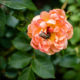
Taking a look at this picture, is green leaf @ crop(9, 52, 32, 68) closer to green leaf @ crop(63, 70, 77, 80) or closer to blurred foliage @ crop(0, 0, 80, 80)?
blurred foliage @ crop(0, 0, 80, 80)

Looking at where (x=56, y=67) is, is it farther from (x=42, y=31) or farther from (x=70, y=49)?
(x=42, y=31)

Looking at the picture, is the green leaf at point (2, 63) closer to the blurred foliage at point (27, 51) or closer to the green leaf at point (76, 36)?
the blurred foliage at point (27, 51)

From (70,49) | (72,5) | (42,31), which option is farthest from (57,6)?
(42,31)

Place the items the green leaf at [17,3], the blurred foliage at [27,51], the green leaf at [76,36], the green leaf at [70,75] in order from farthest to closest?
1. the green leaf at [70,75]
2. the green leaf at [76,36]
3. the blurred foliage at [27,51]
4. the green leaf at [17,3]

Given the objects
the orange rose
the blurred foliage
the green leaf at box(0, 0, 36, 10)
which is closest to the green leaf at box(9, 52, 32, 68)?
the blurred foliage

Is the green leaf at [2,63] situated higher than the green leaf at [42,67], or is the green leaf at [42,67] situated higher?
the green leaf at [42,67]

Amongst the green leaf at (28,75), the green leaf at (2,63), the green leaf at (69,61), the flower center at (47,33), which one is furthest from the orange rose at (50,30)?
the green leaf at (2,63)

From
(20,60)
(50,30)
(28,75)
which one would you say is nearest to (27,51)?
(20,60)
